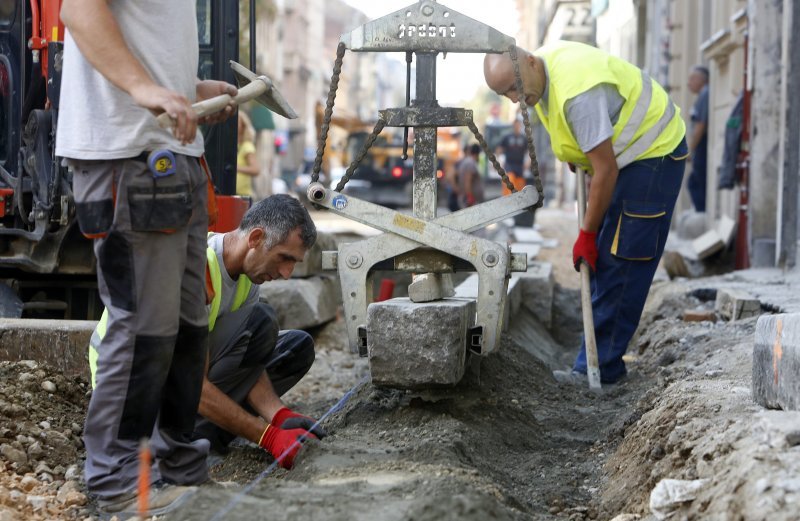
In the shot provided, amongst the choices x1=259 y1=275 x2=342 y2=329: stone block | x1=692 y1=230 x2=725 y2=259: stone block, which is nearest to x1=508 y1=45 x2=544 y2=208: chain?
x1=259 y1=275 x2=342 y2=329: stone block

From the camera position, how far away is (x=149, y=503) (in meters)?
3.33

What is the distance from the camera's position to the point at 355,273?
4.66 meters

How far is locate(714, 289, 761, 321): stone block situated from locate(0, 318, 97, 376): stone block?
368 centimetres

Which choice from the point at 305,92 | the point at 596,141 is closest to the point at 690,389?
the point at 596,141

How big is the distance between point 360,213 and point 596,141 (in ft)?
3.96

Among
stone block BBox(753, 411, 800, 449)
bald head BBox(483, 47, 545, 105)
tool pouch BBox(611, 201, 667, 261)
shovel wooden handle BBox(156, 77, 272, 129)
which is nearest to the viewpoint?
stone block BBox(753, 411, 800, 449)

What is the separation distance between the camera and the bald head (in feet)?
16.7

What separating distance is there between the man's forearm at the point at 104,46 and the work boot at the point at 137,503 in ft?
3.87

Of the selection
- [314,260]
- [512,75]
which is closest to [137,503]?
[512,75]

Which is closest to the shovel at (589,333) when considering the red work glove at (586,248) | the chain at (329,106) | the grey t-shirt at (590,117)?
the red work glove at (586,248)

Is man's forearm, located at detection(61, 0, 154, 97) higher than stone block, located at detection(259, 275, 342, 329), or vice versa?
man's forearm, located at detection(61, 0, 154, 97)

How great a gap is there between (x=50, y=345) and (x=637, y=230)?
276 cm

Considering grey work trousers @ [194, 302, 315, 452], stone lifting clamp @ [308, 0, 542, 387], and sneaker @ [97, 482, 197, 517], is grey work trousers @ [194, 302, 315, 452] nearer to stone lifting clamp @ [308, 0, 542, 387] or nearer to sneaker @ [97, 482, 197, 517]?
stone lifting clamp @ [308, 0, 542, 387]

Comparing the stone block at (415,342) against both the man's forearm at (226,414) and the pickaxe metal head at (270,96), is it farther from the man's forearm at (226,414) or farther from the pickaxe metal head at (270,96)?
the pickaxe metal head at (270,96)
